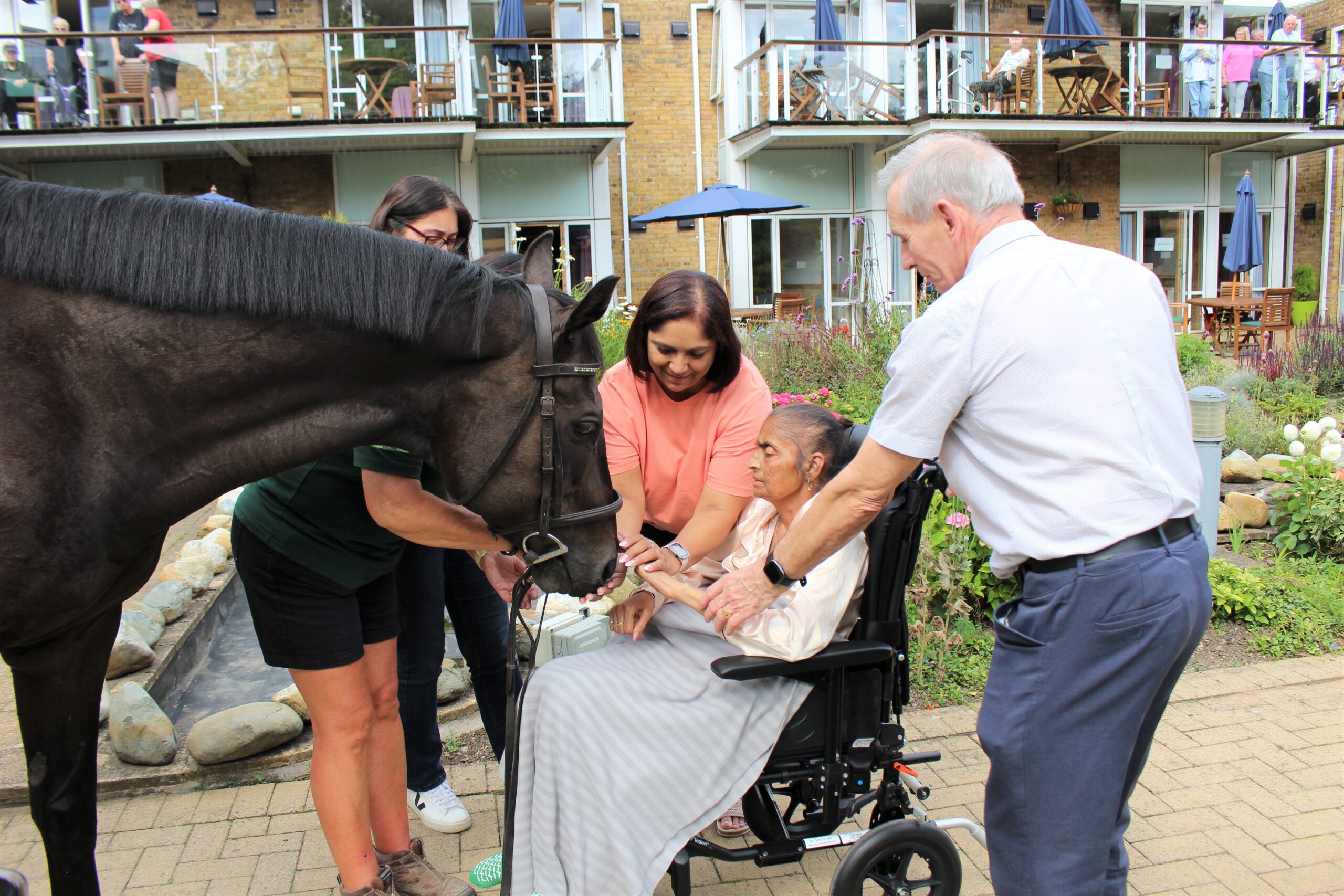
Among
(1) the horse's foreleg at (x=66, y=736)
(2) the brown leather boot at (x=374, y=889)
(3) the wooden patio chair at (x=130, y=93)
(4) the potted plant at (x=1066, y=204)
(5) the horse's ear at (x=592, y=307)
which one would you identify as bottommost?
(2) the brown leather boot at (x=374, y=889)

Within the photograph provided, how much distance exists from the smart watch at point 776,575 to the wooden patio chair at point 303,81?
1444cm

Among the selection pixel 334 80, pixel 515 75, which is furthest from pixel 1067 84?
pixel 334 80

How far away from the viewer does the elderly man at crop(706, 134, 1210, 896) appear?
1771 mm

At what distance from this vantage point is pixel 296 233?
1845 mm

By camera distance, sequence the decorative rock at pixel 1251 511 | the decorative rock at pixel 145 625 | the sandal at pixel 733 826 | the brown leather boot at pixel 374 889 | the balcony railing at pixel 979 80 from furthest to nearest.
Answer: the balcony railing at pixel 979 80
the decorative rock at pixel 1251 511
the decorative rock at pixel 145 625
the sandal at pixel 733 826
the brown leather boot at pixel 374 889

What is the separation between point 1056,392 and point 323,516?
1.77 metres

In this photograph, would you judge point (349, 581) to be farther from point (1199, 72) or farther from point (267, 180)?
point (1199, 72)

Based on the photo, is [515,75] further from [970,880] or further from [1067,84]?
[970,880]

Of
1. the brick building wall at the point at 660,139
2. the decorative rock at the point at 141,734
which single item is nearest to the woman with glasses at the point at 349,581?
the decorative rock at the point at 141,734

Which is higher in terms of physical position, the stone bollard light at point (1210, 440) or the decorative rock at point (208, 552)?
the stone bollard light at point (1210, 440)

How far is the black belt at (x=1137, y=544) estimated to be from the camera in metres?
1.79

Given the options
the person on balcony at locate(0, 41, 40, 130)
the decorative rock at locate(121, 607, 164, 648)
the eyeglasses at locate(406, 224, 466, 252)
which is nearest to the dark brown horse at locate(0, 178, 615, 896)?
the eyeglasses at locate(406, 224, 466, 252)

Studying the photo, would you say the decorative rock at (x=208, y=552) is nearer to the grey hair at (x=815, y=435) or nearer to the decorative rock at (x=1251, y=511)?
the grey hair at (x=815, y=435)

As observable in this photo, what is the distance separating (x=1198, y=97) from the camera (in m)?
17.7
